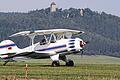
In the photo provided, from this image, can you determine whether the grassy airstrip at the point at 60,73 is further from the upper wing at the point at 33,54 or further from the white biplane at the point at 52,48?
the upper wing at the point at 33,54

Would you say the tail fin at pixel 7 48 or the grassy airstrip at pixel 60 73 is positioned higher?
the tail fin at pixel 7 48

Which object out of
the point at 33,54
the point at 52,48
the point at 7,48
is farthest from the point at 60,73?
the point at 7,48

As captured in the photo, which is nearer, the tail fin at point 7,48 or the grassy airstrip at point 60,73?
the grassy airstrip at point 60,73

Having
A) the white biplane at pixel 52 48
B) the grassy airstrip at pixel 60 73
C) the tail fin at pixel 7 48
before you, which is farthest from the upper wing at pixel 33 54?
the grassy airstrip at pixel 60 73

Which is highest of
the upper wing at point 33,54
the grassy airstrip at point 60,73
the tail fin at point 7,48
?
the tail fin at point 7,48

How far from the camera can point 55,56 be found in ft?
198

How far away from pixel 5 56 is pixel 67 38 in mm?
7700

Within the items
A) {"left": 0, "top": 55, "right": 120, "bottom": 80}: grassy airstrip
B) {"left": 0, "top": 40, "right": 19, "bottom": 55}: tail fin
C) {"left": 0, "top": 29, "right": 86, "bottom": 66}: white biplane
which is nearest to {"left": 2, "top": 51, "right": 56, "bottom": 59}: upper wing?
{"left": 0, "top": 29, "right": 86, "bottom": 66}: white biplane

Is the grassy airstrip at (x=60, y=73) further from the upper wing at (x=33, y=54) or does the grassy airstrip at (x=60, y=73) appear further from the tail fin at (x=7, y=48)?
the tail fin at (x=7, y=48)

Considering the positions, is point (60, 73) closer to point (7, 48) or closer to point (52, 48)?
point (52, 48)

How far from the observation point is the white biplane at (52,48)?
196 ft

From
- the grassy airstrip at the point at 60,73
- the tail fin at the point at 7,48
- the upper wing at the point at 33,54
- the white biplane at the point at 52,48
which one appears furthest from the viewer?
the tail fin at the point at 7,48

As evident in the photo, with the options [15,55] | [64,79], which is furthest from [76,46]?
[64,79]

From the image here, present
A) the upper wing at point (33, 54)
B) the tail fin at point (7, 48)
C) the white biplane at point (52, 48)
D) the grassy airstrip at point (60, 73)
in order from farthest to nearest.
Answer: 1. the tail fin at point (7, 48)
2. the upper wing at point (33, 54)
3. the white biplane at point (52, 48)
4. the grassy airstrip at point (60, 73)
